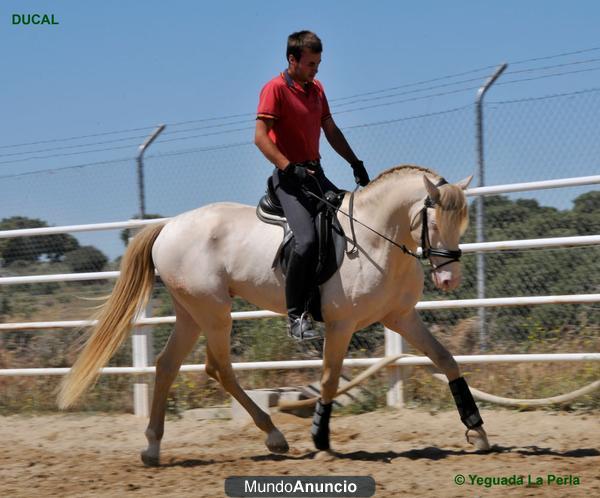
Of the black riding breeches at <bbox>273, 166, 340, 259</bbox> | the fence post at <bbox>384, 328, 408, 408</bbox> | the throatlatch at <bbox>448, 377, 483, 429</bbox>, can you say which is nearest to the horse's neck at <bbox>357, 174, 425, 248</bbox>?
the black riding breeches at <bbox>273, 166, 340, 259</bbox>

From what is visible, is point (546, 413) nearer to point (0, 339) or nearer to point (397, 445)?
point (397, 445)

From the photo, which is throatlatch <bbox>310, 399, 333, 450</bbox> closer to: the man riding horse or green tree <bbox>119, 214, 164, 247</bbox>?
the man riding horse

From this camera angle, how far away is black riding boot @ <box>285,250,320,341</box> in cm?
599

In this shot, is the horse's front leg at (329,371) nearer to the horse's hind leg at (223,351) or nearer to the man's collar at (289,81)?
the horse's hind leg at (223,351)

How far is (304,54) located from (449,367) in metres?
2.27

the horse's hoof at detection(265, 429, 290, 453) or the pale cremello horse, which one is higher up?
the pale cremello horse

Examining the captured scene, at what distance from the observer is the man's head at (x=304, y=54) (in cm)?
610

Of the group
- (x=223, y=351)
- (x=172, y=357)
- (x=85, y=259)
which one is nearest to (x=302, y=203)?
(x=223, y=351)

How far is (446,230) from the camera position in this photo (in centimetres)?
568

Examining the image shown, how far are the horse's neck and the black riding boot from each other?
21.4 inches

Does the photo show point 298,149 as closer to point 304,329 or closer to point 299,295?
point 299,295

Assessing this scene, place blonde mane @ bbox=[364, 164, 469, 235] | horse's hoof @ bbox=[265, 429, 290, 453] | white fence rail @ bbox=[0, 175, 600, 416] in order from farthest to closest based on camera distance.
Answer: white fence rail @ bbox=[0, 175, 600, 416], horse's hoof @ bbox=[265, 429, 290, 453], blonde mane @ bbox=[364, 164, 469, 235]

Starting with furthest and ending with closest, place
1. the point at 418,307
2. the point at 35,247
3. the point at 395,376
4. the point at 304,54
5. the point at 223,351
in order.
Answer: the point at 35,247, the point at 395,376, the point at 418,307, the point at 223,351, the point at 304,54

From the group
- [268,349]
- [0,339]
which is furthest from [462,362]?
[0,339]
